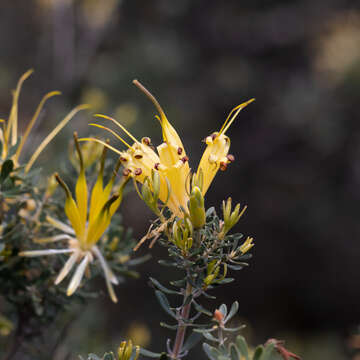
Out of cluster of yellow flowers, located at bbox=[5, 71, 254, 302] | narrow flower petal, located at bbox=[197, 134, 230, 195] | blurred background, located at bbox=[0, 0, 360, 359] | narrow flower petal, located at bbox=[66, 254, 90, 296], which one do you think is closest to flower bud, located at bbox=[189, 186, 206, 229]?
cluster of yellow flowers, located at bbox=[5, 71, 254, 302]

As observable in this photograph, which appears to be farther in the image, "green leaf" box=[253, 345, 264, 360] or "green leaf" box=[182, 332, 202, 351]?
"green leaf" box=[182, 332, 202, 351]

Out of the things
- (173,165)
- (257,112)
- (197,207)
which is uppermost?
(257,112)

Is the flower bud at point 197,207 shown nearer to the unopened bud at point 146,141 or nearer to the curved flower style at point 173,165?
the curved flower style at point 173,165

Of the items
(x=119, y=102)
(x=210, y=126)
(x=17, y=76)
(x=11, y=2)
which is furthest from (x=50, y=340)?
(x=11, y=2)

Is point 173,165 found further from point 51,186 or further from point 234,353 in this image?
point 51,186

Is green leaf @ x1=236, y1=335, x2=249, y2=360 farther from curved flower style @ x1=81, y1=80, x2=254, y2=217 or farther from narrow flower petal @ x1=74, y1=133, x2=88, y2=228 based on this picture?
narrow flower petal @ x1=74, y1=133, x2=88, y2=228

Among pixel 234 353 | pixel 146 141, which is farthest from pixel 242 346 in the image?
pixel 146 141
